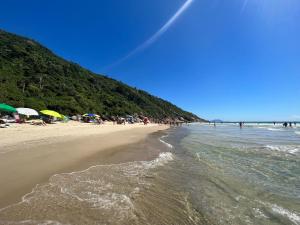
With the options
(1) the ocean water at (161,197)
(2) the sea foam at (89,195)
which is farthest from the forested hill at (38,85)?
(1) the ocean water at (161,197)

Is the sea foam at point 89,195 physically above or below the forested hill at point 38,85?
below

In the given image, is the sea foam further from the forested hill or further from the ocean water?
the forested hill

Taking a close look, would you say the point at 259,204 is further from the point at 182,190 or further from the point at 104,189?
the point at 104,189

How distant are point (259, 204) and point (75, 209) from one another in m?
4.36

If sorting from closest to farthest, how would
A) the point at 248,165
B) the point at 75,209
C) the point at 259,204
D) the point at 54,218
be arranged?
1. the point at 54,218
2. the point at 75,209
3. the point at 259,204
4. the point at 248,165

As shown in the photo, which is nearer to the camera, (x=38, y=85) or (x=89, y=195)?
(x=89, y=195)

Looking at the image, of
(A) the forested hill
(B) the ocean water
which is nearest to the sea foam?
(B) the ocean water

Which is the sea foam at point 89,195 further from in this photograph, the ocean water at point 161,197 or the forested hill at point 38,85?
the forested hill at point 38,85

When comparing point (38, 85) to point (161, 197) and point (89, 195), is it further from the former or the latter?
point (161, 197)

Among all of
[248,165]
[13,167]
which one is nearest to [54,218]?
[13,167]

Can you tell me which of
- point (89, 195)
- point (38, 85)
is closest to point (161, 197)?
point (89, 195)

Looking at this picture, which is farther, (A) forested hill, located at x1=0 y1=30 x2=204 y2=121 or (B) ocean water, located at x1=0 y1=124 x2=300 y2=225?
(A) forested hill, located at x1=0 y1=30 x2=204 y2=121

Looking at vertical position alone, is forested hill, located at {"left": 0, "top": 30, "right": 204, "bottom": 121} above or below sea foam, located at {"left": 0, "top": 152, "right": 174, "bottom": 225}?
above

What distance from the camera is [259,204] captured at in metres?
5.20
